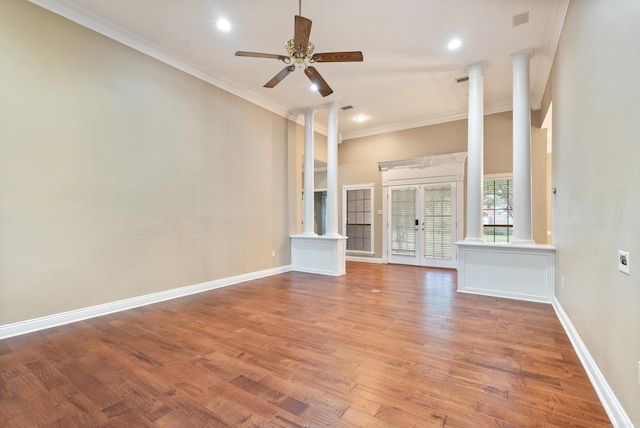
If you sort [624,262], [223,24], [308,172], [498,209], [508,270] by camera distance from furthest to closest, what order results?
1. [498,209]
2. [308,172]
3. [508,270]
4. [223,24]
5. [624,262]

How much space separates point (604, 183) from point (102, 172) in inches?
189

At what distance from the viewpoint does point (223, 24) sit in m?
3.63

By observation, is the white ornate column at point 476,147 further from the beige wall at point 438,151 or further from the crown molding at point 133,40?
the crown molding at point 133,40

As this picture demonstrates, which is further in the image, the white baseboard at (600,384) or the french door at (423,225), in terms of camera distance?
the french door at (423,225)

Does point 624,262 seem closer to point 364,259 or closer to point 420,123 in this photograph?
point 420,123

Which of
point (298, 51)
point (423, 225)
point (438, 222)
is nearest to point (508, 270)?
point (438, 222)

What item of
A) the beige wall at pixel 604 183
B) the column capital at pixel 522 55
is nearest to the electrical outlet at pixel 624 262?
the beige wall at pixel 604 183

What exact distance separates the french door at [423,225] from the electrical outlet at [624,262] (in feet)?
17.2

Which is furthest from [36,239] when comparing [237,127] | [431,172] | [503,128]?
[503,128]

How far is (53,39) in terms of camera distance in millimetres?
3139

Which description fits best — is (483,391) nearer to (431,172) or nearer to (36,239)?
(36,239)

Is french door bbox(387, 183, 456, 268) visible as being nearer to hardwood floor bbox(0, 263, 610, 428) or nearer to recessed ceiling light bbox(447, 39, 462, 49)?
hardwood floor bbox(0, 263, 610, 428)

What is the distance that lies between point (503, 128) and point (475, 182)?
2.55 meters

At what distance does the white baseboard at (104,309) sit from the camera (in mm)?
2881
